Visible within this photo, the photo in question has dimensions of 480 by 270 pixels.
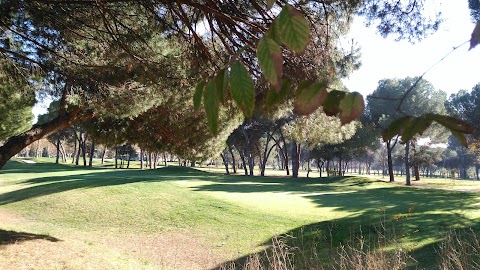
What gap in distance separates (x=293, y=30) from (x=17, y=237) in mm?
10353

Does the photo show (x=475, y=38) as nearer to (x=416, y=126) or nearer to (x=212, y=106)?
(x=416, y=126)

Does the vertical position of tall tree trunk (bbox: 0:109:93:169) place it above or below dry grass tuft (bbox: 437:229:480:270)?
above

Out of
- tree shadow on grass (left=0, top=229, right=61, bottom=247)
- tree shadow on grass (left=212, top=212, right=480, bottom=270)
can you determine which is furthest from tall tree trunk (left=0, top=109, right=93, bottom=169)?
tree shadow on grass (left=212, top=212, right=480, bottom=270)

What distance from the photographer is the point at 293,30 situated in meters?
0.69

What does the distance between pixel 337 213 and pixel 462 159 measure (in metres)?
65.2

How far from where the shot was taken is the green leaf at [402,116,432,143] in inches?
27.6

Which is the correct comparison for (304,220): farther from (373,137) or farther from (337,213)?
(373,137)

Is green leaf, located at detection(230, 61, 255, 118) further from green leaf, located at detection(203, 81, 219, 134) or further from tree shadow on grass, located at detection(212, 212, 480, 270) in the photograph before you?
tree shadow on grass, located at detection(212, 212, 480, 270)

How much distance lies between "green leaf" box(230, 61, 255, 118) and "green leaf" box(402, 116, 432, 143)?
12.5 inches

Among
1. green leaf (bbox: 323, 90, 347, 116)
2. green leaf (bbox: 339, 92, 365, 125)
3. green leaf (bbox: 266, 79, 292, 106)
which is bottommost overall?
A: green leaf (bbox: 339, 92, 365, 125)

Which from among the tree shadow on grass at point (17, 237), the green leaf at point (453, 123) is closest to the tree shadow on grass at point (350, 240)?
the tree shadow on grass at point (17, 237)

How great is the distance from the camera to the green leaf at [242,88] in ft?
2.19

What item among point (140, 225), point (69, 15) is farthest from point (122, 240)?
point (69, 15)

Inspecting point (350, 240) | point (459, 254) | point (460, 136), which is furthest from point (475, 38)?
point (350, 240)
